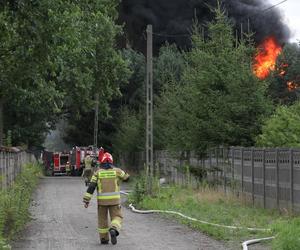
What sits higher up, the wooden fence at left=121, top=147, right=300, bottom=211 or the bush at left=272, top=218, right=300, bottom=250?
the wooden fence at left=121, top=147, right=300, bottom=211

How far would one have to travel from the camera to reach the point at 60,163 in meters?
60.8

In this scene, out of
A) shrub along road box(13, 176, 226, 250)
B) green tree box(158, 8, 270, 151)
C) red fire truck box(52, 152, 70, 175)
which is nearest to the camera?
shrub along road box(13, 176, 226, 250)

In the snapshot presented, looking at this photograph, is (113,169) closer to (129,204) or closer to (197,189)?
(129,204)

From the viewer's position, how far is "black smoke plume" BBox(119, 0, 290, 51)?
56.0 meters

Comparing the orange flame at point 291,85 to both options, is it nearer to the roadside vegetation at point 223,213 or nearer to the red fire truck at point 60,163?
the roadside vegetation at point 223,213

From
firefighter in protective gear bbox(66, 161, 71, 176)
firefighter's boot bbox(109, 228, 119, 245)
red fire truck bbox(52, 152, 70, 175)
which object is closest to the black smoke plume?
red fire truck bbox(52, 152, 70, 175)

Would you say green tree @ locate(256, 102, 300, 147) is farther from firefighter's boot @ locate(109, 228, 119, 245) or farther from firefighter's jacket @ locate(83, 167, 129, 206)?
firefighter's boot @ locate(109, 228, 119, 245)

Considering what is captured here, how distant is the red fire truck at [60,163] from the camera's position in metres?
60.6

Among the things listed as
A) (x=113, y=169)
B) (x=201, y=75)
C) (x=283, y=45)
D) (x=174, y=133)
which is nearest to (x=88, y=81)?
(x=174, y=133)

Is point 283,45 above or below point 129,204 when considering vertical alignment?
above

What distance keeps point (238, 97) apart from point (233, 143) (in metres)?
1.74

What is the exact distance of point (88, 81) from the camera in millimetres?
32812

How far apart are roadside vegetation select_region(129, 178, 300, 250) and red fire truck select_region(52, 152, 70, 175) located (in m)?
38.5

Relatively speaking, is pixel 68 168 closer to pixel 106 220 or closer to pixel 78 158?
pixel 78 158
